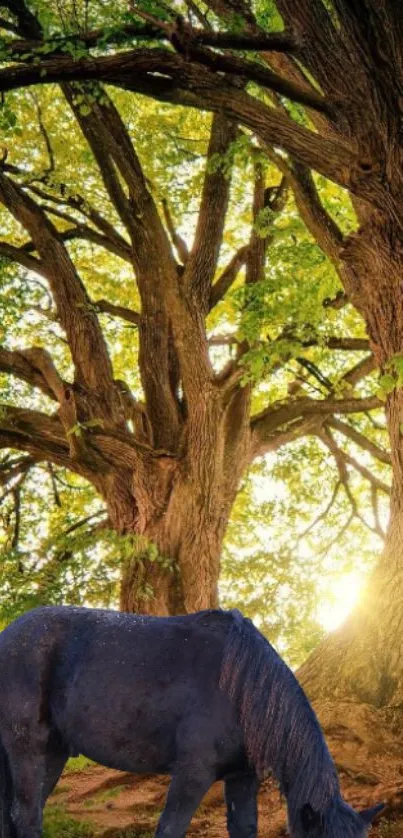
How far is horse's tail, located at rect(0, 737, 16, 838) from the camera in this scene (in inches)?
175

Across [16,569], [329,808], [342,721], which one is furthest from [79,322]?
[329,808]

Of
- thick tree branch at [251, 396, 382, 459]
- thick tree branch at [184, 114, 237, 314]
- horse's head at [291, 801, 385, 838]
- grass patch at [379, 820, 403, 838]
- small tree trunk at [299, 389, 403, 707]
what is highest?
thick tree branch at [184, 114, 237, 314]

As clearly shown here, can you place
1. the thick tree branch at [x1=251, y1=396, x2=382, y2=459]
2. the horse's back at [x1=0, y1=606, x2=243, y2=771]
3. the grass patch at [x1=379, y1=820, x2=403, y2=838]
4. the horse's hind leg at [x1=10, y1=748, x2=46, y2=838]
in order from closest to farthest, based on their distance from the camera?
the horse's back at [x1=0, y1=606, x2=243, y2=771]
the horse's hind leg at [x1=10, y1=748, x2=46, y2=838]
the grass patch at [x1=379, y1=820, x2=403, y2=838]
the thick tree branch at [x1=251, y1=396, x2=382, y2=459]

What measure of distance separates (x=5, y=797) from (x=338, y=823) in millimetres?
1685

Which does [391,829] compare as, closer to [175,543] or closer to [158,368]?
[175,543]

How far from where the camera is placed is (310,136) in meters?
7.57

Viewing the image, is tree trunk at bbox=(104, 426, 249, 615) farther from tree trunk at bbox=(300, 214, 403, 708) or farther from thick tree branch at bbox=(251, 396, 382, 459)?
tree trunk at bbox=(300, 214, 403, 708)

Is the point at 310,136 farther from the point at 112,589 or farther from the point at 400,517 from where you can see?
the point at 112,589

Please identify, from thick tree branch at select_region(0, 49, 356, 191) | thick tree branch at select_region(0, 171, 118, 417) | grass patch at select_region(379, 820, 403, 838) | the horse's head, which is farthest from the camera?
thick tree branch at select_region(0, 171, 118, 417)

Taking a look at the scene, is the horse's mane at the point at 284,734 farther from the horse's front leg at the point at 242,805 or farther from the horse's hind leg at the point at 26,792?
the horse's hind leg at the point at 26,792

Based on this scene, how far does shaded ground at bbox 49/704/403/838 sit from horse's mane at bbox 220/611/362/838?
7.26 ft

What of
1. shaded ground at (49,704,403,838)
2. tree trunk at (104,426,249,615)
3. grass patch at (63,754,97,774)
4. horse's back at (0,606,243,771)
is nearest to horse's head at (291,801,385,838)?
horse's back at (0,606,243,771)

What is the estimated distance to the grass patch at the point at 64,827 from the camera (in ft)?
19.7

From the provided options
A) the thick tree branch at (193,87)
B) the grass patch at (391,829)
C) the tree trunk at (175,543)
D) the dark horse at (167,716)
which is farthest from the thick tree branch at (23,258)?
the grass patch at (391,829)
